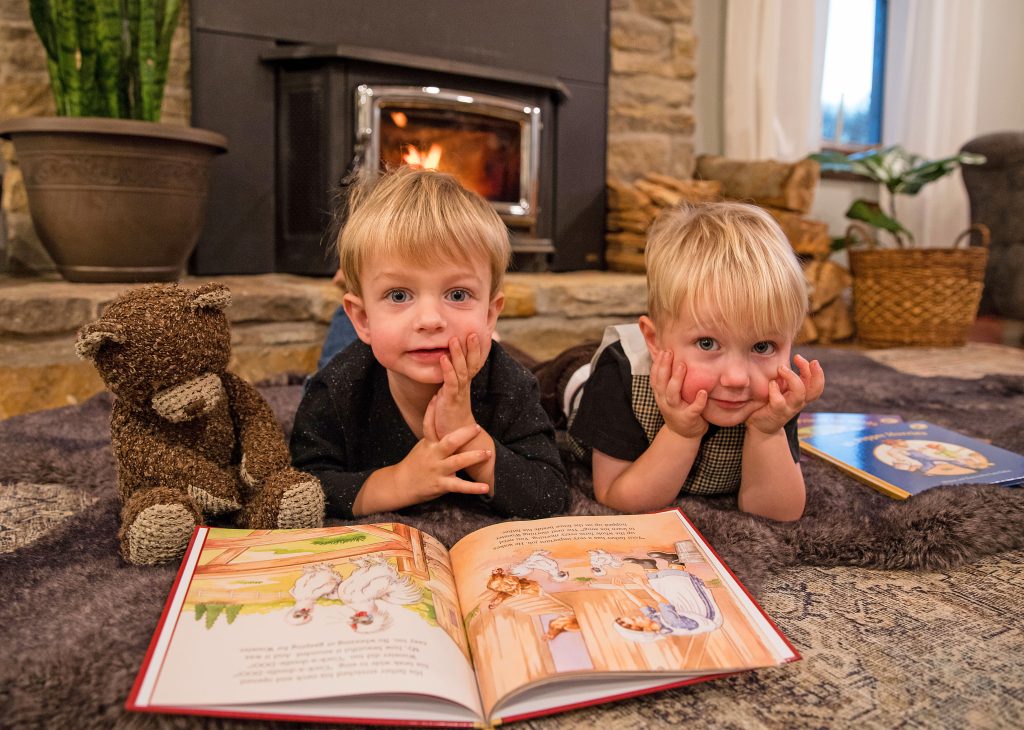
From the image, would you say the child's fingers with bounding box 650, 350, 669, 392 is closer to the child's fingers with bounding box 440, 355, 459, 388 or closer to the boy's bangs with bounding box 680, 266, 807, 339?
the boy's bangs with bounding box 680, 266, 807, 339

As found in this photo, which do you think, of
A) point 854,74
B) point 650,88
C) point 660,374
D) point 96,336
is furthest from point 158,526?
point 854,74

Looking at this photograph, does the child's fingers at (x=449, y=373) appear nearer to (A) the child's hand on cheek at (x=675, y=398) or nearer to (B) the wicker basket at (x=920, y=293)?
(A) the child's hand on cheek at (x=675, y=398)

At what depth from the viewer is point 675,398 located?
83 centimetres

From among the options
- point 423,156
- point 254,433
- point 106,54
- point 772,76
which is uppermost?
point 772,76

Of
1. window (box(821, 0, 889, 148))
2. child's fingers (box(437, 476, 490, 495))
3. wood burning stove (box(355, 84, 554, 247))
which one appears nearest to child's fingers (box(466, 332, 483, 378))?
child's fingers (box(437, 476, 490, 495))

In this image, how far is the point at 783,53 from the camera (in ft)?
10.2

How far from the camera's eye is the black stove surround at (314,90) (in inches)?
78.2

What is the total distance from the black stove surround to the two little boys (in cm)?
101

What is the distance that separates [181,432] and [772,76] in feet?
9.36

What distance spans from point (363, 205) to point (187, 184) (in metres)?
1.04

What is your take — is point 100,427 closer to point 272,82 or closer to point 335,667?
point 335,667

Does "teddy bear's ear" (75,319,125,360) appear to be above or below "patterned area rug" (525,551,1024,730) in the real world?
above

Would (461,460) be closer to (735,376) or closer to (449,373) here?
(449,373)

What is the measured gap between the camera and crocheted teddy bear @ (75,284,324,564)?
760 millimetres
